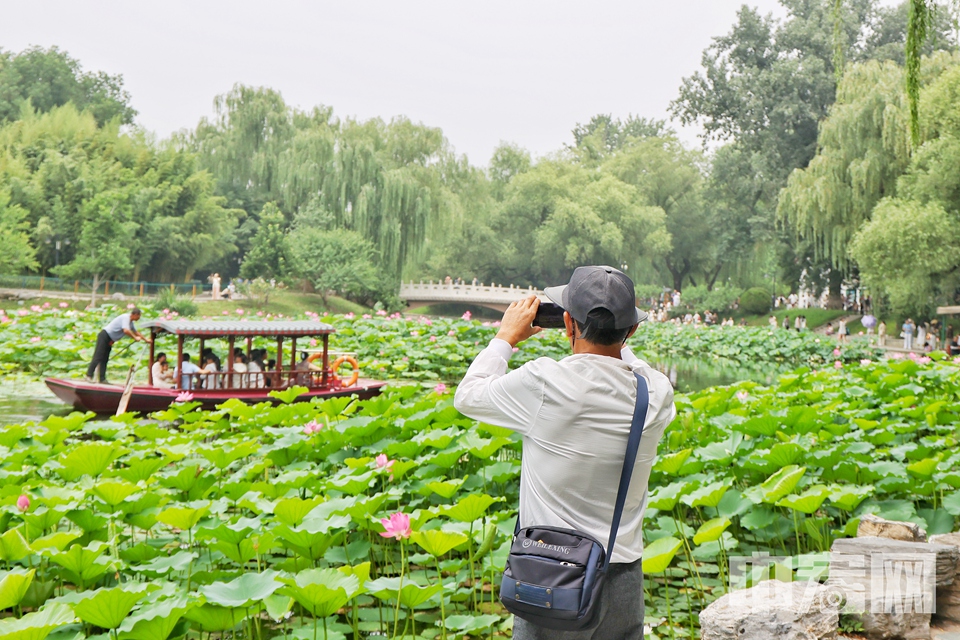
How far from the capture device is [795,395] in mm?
5691

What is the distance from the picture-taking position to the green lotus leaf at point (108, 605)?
5.81ft

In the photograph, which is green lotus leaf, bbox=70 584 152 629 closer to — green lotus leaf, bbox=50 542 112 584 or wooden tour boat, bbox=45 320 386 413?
green lotus leaf, bbox=50 542 112 584

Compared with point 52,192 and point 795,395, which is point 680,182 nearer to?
point 52,192

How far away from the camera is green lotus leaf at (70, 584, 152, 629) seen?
1.77 meters

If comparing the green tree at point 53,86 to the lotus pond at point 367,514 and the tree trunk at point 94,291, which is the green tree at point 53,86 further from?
the lotus pond at point 367,514

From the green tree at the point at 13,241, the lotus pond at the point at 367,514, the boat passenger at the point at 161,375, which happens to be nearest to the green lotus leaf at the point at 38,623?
the lotus pond at the point at 367,514

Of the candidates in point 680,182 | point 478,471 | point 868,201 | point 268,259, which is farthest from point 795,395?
point 680,182

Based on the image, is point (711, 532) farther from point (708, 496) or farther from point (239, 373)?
point (239, 373)

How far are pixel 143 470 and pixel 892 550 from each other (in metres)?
2.50

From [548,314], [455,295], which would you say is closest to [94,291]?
[455,295]

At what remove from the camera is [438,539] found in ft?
7.01

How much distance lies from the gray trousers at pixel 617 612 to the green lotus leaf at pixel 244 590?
0.75 meters

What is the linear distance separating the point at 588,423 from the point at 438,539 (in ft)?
3.14

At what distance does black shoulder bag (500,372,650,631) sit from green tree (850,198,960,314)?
13593 millimetres
